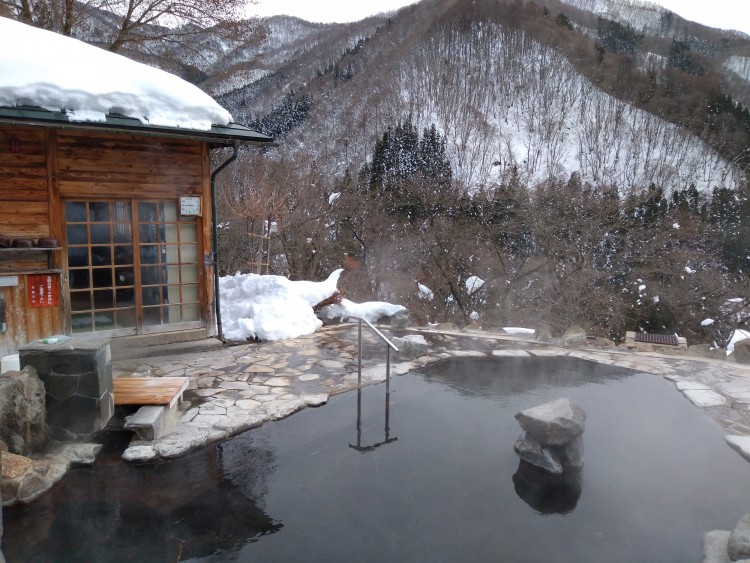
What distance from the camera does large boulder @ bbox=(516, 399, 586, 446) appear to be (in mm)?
4430

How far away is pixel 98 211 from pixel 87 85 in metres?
1.58

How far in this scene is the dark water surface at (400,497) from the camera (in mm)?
3305

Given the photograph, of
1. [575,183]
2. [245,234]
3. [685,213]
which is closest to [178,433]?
[245,234]

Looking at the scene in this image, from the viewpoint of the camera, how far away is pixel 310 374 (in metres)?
6.44

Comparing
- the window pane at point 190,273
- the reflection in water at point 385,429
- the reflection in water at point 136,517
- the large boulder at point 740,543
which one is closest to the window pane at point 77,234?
the window pane at point 190,273

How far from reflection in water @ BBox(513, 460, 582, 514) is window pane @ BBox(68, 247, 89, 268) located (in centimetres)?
585

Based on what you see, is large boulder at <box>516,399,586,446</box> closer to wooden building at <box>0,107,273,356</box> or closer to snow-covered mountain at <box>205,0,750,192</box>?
wooden building at <box>0,107,273,356</box>

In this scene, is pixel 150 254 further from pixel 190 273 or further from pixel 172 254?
pixel 190 273

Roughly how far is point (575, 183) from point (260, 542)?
17.4 meters

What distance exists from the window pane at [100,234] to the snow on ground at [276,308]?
225cm

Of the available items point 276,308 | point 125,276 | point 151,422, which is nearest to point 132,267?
point 125,276

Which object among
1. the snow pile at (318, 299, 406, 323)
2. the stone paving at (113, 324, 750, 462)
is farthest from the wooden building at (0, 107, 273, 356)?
the snow pile at (318, 299, 406, 323)

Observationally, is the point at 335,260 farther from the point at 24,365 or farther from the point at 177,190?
the point at 24,365

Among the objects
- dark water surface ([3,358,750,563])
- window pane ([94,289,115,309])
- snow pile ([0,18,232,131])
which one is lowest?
dark water surface ([3,358,750,563])
